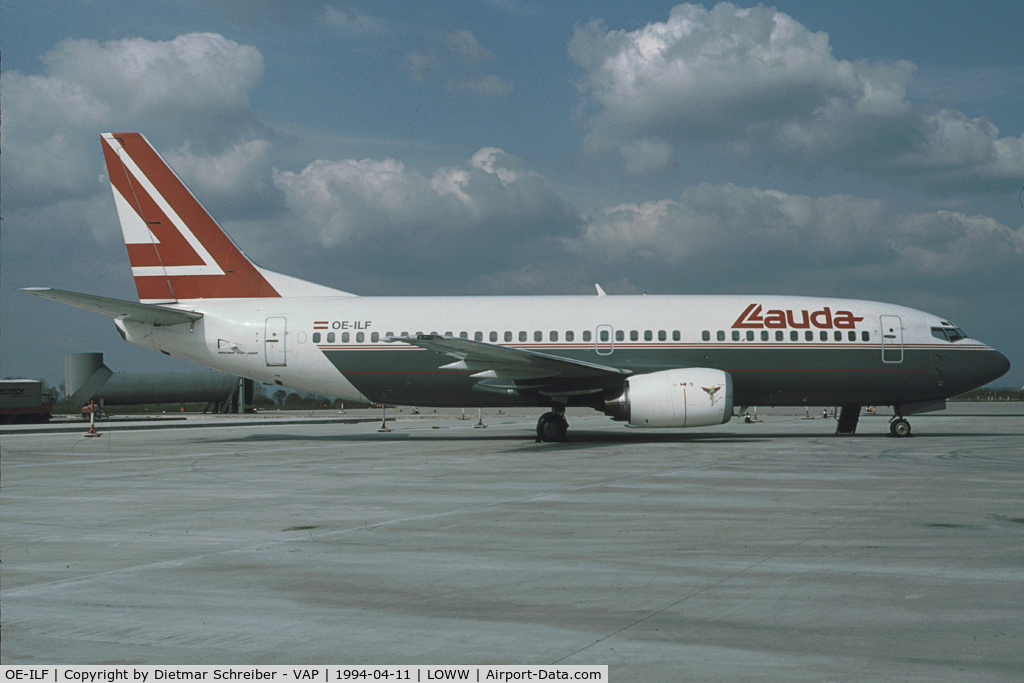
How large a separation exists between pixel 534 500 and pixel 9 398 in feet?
121

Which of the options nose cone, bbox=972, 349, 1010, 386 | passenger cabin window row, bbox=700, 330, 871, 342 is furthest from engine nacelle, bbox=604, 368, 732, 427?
nose cone, bbox=972, 349, 1010, 386

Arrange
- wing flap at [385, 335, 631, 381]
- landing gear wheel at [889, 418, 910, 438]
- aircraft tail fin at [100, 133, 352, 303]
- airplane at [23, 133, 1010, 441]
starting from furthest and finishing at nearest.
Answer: aircraft tail fin at [100, 133, 352, 303], landing gear wheel at [889, 418, 910, 438], airplane at [23, 133, 1010, 441], wing flap at [385, 335, 631, 381]

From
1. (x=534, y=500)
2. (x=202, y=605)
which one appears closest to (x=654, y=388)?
(x=534, y=500)

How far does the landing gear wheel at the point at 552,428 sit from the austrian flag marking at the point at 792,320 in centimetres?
521

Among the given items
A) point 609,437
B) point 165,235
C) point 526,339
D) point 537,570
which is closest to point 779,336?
point 609,437

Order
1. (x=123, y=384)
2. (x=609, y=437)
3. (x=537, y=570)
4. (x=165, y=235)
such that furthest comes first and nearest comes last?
1. (x=123, y=384)
2. (x=609, y=437)
3. (x=165, y=235)
4. (x=537, y=570)

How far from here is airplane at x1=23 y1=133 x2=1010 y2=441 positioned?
22.7 metres

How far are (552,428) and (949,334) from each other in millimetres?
10954

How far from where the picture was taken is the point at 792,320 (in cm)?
2294

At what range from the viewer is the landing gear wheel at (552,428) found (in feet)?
74.4

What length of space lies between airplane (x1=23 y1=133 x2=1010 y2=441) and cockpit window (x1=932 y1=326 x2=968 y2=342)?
1.4 inches

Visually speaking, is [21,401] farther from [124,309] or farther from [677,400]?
[677,400]

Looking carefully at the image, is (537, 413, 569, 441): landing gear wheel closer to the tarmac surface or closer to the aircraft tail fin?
the tarmac surface

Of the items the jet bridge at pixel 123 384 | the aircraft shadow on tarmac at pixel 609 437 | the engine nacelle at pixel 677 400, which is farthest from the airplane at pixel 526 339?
the jet bridge at pixel 123 384
